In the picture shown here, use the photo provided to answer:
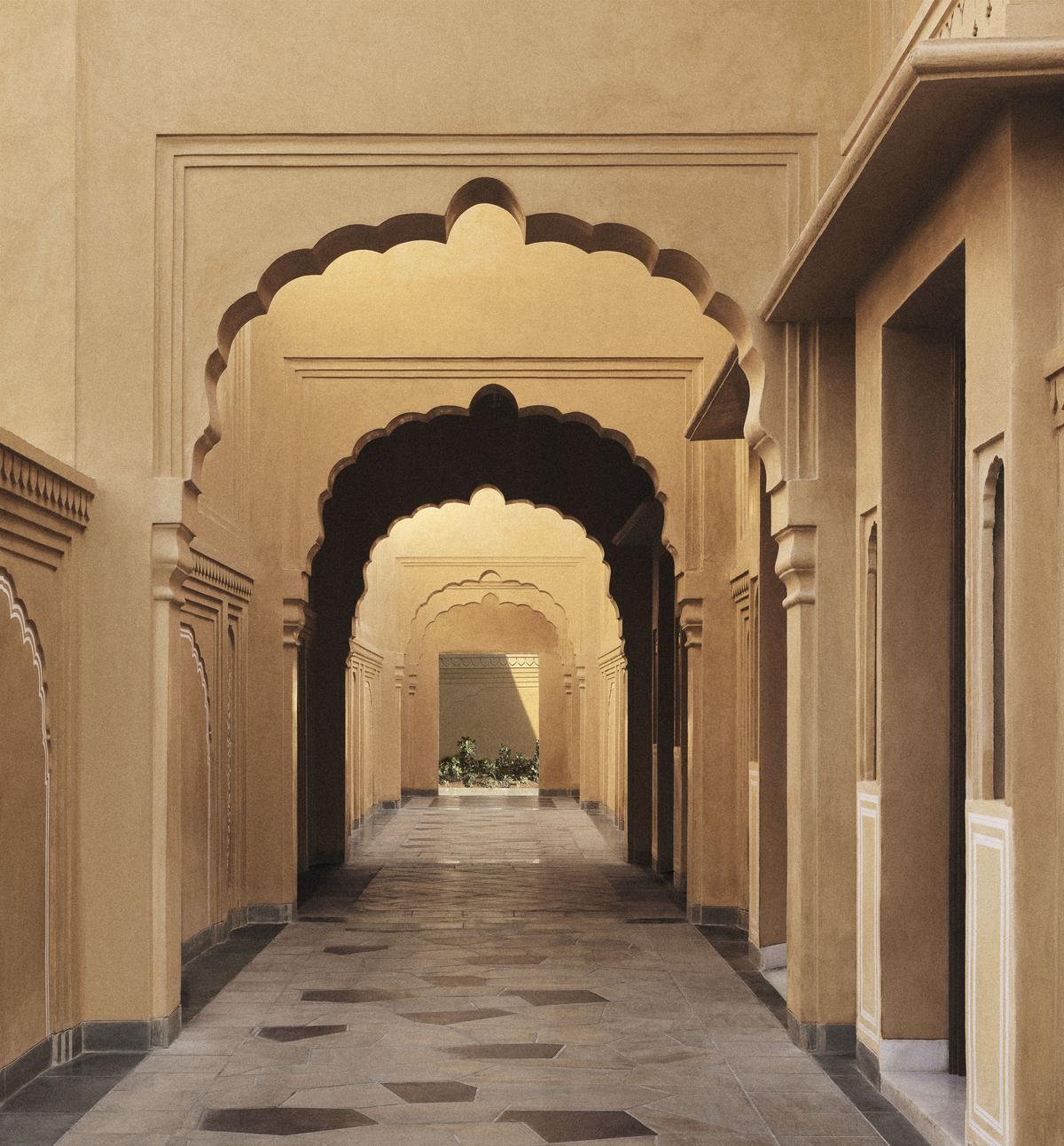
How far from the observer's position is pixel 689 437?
10.6 m

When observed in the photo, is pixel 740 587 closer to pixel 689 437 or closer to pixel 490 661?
pixel 689 437

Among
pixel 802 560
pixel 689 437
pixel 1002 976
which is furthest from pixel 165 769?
pixel 689 437

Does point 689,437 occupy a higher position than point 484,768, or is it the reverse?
point 689,437

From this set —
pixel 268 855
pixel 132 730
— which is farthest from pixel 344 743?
pixel 132 730

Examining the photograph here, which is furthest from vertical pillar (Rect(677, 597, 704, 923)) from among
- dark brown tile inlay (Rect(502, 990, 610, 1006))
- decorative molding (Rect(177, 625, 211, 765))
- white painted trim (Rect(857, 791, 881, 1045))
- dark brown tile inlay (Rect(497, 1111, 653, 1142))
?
dark brown tile inlay (Rect(497, 1111, 653, 1142))

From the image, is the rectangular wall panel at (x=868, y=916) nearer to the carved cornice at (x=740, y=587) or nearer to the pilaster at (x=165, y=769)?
the pilaster at (x=165, y=769)

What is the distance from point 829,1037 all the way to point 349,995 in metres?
2.88

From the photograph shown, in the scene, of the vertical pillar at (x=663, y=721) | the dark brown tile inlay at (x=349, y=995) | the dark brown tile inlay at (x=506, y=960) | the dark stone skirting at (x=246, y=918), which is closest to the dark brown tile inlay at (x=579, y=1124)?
the dark brown tile inlay at (x=349, y=995)

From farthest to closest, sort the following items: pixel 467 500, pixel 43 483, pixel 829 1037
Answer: pixel 467 500 < pixel 829 1037 < pixel 43 483

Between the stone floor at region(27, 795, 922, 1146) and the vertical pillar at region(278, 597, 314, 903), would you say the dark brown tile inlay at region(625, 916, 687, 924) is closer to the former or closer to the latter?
the stone floor at region(27, 795, 922, 1146)

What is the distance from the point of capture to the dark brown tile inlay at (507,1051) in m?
6.99

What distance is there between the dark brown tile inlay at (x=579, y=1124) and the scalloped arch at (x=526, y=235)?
3.12 meters

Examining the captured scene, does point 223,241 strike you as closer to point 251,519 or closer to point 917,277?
point 917,277

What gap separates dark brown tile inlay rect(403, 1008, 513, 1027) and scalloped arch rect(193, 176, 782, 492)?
9.85 ft
